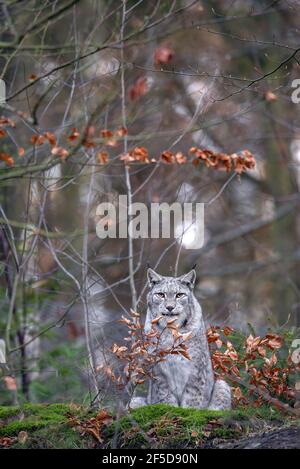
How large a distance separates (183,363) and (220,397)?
62 centimetres

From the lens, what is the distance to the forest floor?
28.0ft

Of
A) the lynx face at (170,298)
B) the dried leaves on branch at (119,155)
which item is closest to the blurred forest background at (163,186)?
the lynx face at (170,298)

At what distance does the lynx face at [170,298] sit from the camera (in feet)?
32.2

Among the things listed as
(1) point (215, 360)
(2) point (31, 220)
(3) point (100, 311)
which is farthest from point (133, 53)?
(1) point (215, 360)

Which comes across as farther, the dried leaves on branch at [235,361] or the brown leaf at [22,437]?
the dried leaves on branch at [235,361]

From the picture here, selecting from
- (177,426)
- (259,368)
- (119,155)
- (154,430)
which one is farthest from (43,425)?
(119,155)

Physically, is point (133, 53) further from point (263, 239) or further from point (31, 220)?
point (263, 239)

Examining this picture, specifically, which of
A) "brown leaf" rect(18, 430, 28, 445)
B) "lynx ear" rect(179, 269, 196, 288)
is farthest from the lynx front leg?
"brown leaf" rect(18, 430, 28, 445)

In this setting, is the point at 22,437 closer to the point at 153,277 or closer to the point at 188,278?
the point at 153,277

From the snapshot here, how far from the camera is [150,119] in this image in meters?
18.1

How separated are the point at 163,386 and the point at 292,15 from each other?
1244 centimetres

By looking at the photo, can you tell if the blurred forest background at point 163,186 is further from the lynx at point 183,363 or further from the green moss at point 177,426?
the green moss at point 177,426

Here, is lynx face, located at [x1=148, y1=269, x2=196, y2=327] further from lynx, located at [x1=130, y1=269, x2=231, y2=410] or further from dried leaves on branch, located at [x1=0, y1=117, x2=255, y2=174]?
dried leaves on branch, located at [x1=0, y1=117, x2=255, y2=174]

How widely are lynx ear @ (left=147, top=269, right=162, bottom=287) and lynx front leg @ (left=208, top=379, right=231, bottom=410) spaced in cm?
132
